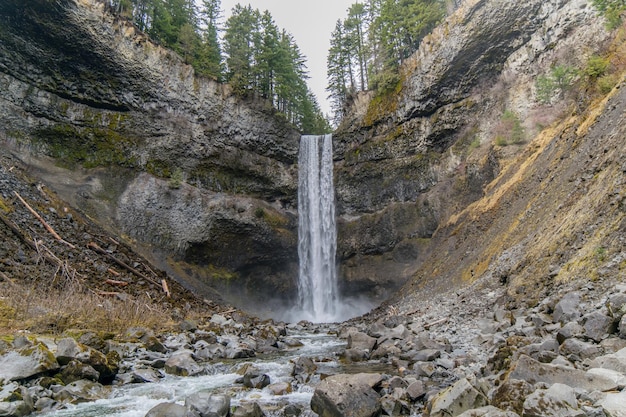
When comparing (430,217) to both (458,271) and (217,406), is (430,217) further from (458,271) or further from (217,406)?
(217,406)

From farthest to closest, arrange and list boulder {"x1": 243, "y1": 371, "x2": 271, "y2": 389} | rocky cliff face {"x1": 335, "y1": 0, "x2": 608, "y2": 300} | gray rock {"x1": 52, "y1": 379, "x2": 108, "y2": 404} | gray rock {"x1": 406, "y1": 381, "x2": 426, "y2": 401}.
A: 1. rocky cliff face {"x1": 335, "y1": 0, "x2": 608, "y2": 300}
2. boulder {"x1": 243, "y1": 371, "x2": 271, "y2": 389}
3. gray rock {"x1": 52, "y1": 379, "x2": 108, "y2": 404}
4. gray rock {"x1": 406, "y1": 381, "x2": 426, "y2": 401}

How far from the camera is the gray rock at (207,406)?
5.05m

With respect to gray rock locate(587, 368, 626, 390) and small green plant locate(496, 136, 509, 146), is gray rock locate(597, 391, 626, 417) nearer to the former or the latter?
gray rock locate(587, 368, 626, 390)

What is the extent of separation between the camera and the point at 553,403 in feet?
10.4

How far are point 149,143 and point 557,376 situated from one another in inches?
1084

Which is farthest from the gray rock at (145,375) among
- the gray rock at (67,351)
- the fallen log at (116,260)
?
the fallen log at (116,260)

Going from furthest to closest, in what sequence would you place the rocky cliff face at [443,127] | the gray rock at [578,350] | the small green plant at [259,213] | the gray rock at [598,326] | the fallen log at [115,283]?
the small green plant at [259,213] → the rocky cliff face at [443,127] → the fallen log at [115,283] → the gray rock at [598,326] → the gray rock at [578,350]

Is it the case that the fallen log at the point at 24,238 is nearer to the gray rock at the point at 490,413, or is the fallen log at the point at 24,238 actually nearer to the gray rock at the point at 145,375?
the gray rock at the point at 145,375

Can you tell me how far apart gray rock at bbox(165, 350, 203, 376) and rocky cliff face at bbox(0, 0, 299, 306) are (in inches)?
609

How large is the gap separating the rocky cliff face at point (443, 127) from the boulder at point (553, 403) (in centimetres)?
1425

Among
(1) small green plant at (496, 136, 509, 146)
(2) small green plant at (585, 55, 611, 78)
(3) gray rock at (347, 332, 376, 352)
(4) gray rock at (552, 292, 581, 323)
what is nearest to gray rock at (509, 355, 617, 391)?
(4) gray rock at (552, 292, 581, 323)

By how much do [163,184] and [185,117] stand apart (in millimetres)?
5419

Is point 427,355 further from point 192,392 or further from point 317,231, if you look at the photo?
point 317,231

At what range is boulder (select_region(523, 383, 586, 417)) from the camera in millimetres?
3049
